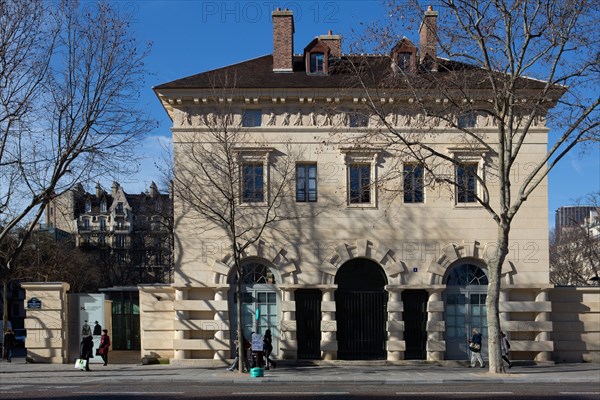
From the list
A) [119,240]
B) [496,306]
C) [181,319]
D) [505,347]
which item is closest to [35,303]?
[181,319]

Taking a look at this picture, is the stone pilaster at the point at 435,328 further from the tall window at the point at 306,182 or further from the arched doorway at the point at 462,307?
the tall window at the point at 306,182

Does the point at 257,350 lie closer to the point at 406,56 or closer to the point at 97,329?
the point at 97,329

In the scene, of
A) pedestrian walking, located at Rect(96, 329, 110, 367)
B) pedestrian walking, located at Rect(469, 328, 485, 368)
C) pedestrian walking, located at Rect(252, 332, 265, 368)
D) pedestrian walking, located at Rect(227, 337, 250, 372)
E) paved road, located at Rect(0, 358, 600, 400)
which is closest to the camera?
paved road, located at Rect(0, 358, 600, 400)

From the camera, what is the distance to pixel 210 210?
29156 mm

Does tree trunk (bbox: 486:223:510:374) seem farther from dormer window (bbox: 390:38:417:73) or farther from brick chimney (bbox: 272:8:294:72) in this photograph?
brick chimney (bbox: 272:8:294:72)

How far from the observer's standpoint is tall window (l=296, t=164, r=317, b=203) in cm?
3042

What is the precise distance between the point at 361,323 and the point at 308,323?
2125 mm

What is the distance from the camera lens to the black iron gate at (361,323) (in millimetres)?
30062

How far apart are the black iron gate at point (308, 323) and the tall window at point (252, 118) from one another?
6924mm

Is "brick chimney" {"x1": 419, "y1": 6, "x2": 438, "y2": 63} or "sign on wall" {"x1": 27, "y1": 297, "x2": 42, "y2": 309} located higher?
"brick chimney" {"x1": 419, "y1": 6, "x2": 438, "y2": 63}

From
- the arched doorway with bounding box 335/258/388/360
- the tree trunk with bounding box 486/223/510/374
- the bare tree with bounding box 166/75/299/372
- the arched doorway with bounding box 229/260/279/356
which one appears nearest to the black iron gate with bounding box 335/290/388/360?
the arched doorway with bounding box 335/258/388/360

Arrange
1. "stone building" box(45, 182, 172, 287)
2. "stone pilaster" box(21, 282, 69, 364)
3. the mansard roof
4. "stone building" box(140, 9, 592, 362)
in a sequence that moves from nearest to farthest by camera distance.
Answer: the mansard roof → "stone building" box(140, 9, 592, 362) → "stone pilaster" box(21, 282, 69, 364) → "stone building" box(45, 182, 172, 287)

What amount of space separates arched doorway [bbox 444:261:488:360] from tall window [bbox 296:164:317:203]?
6.30 metres

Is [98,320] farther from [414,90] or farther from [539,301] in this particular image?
[539,301]
